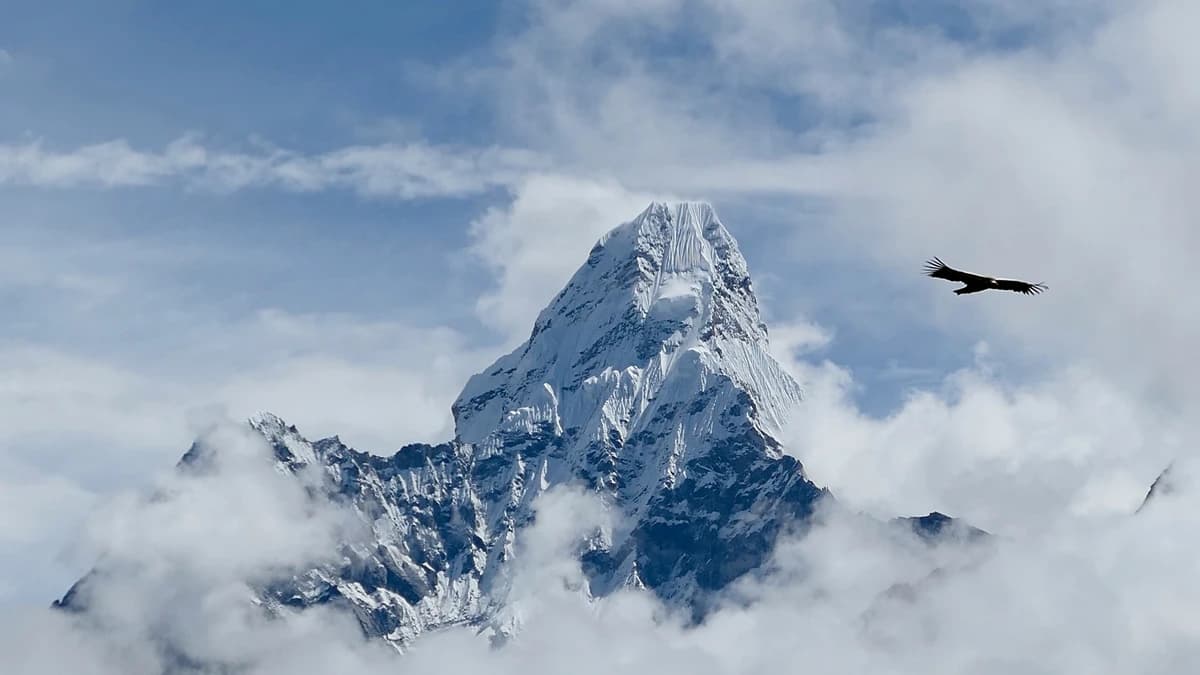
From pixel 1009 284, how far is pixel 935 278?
365cm

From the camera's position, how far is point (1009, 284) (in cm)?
10688

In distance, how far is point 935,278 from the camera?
108312 millimetres
